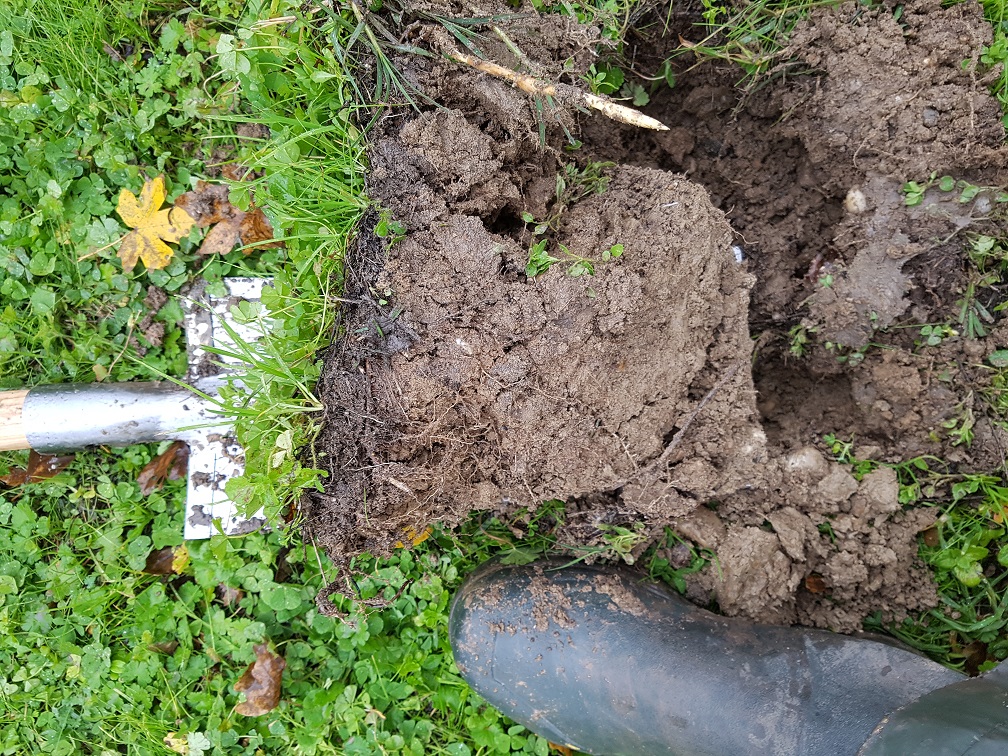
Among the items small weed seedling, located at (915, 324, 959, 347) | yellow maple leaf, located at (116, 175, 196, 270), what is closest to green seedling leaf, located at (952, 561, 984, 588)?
small weed seedling, located at (915, 324, 959, 347)

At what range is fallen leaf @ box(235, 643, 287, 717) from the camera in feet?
7.34

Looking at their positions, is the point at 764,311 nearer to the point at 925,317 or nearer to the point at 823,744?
the point at 925,317

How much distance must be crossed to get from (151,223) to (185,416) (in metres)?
0.79

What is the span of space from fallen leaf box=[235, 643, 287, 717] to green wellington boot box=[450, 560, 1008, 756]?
73cm

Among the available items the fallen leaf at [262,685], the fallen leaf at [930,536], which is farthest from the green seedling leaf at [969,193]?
the fallen leaf at [262,685]

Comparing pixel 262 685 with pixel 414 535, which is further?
pixel 262 685

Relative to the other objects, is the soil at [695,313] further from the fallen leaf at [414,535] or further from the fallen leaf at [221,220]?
the fallen leaf at [221,220]

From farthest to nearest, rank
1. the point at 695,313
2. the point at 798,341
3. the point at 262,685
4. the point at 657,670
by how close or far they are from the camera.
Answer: the point at 262,685, the point at 798,341, the point at 657,670, the point at 695,313

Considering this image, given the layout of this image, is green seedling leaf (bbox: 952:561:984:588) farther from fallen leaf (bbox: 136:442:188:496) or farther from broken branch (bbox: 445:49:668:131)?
fallen leaf (bbox: 136:442:188:496)

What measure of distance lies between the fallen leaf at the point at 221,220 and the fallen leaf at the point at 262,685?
1.53 m

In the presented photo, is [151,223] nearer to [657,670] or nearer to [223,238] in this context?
[223,238]

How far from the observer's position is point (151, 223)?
2309 mm

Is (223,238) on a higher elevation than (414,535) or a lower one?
higher

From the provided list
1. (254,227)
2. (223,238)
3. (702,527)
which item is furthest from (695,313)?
(223,238)
